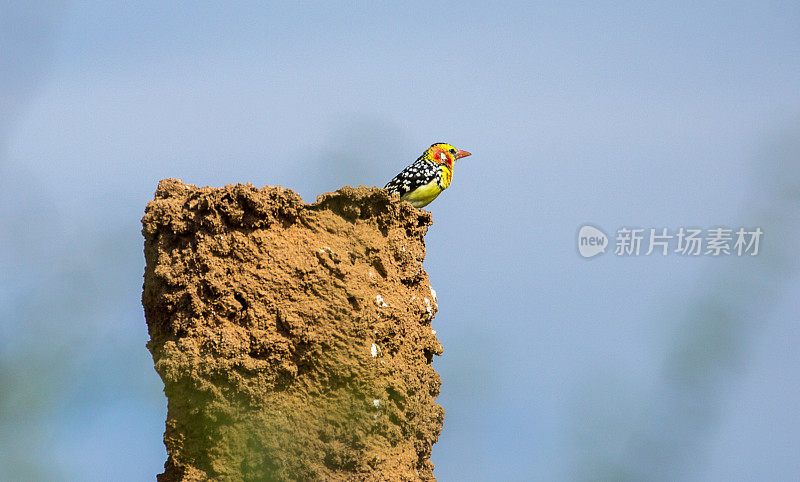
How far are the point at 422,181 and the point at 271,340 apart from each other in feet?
15.9

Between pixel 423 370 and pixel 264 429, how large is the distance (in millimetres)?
A: 1203

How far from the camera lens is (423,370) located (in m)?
5.80

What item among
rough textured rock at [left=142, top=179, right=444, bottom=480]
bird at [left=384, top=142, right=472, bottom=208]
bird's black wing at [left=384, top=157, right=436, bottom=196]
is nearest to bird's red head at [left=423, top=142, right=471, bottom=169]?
bird at [left=384, top=142, right=472, bottom=208]

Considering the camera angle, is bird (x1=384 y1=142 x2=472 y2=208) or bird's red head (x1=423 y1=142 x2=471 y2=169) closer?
bird (x1=384 y1=142 x2=472 y2=208)

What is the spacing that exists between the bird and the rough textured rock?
3998 mm

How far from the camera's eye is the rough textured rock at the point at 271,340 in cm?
496

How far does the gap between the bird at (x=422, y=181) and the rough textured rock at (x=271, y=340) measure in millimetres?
3998

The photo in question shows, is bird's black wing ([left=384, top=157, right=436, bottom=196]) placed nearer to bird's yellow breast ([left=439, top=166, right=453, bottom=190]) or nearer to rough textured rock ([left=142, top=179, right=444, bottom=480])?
bird's yellow breast ([left=439, top=166, right=453, bottom=190])

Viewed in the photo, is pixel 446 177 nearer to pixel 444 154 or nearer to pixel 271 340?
pixel 444 154

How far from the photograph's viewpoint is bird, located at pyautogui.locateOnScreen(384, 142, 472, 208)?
9.54m

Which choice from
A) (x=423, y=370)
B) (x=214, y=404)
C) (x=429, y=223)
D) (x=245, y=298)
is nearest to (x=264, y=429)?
(x=214, y=404)

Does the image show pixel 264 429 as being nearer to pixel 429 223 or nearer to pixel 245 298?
pixel 245 298

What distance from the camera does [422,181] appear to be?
9641 millimetres

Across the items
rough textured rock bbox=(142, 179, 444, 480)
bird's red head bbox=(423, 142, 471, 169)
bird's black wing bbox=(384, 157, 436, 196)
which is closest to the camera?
rough textured rock bbox=(142, 179, 444, 480)
